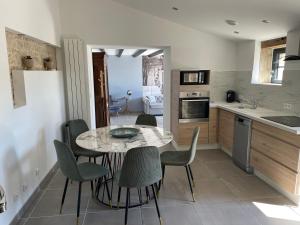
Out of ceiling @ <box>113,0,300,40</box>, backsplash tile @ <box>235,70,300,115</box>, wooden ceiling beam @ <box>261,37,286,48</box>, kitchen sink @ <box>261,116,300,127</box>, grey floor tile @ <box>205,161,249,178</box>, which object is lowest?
grey floor tile @ <box>205,161,249,178</box>

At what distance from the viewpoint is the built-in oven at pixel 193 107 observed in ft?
13.9

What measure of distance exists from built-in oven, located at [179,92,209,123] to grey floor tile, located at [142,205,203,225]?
195 centimetres

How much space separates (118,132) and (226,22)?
237 cm

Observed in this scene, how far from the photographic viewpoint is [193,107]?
4.31m

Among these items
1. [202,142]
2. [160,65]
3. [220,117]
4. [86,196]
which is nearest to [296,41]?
[220,117]

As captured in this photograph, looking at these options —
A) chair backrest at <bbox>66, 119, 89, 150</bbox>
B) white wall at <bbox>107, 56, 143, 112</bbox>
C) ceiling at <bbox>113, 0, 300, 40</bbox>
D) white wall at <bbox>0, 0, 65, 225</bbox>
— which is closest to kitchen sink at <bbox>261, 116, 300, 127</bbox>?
ceiling at <bbox>113, 0, 300, 40</bbox>

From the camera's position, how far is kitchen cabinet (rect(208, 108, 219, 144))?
4.37 metres

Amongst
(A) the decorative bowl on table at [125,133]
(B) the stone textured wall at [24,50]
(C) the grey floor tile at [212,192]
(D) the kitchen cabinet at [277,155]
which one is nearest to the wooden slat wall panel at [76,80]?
(B) the stone textured wall at [24,50]

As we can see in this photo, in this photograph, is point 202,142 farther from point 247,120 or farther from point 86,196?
point 86,196

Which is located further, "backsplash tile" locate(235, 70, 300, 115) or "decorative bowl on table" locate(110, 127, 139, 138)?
"backsplash tile" locate(235, 70, 300, 115)

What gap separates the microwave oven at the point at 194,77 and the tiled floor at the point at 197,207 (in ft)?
5.60

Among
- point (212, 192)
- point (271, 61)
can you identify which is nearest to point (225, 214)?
point (212, 192)

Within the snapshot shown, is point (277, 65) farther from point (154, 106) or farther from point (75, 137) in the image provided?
point (154, 106)

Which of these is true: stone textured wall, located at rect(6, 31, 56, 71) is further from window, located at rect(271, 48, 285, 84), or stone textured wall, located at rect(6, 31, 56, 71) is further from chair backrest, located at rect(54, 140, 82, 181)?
window, located at rect(271, 48, 285, 84)
